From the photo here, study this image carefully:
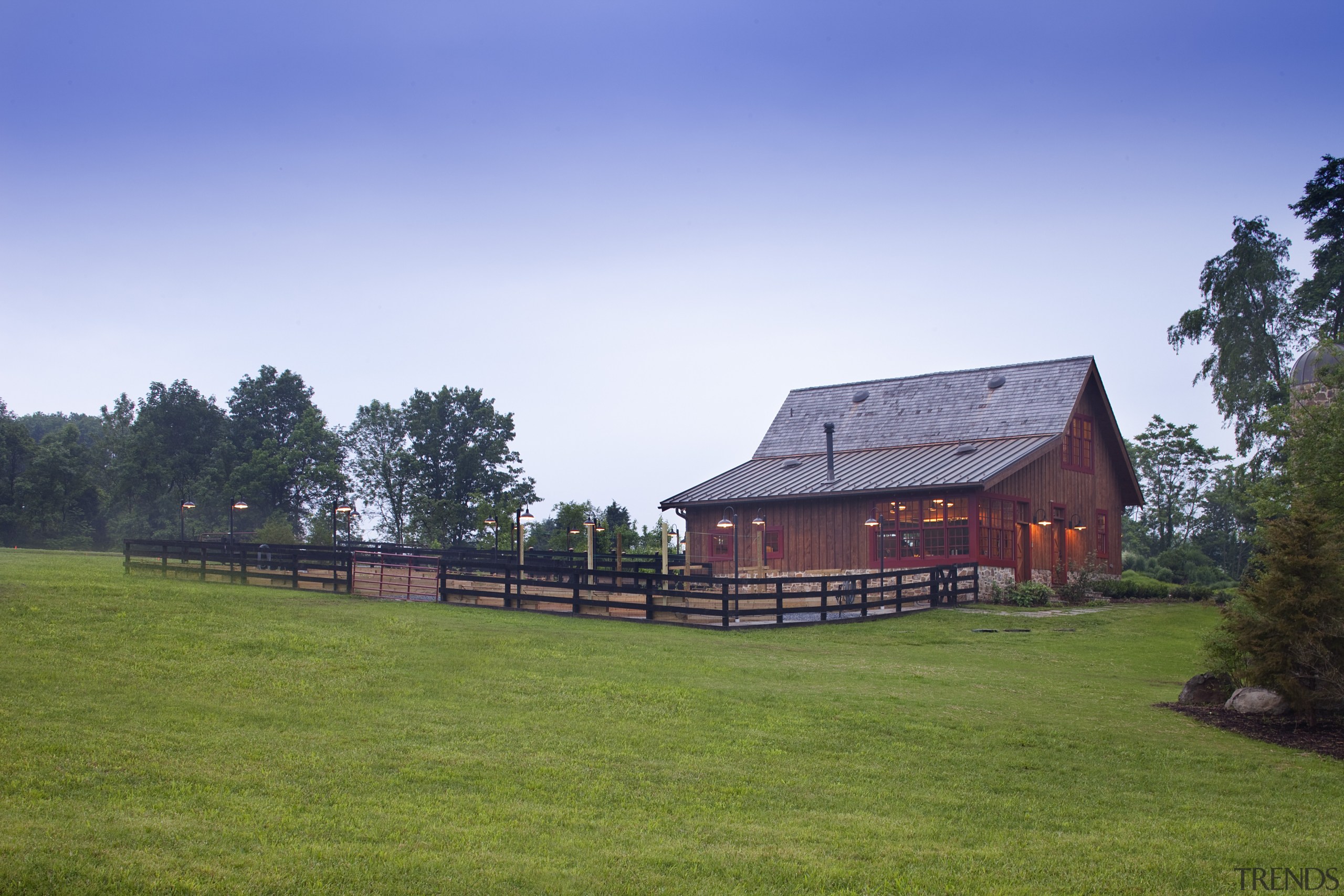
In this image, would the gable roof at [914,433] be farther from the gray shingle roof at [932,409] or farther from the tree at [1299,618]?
the tree at [1299,618]

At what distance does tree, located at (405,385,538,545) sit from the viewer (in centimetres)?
6775

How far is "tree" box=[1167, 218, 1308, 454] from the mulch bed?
32938 mm

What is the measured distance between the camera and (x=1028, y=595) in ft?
103

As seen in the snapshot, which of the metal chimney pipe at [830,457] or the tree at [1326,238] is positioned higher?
the tree at [1326,238]

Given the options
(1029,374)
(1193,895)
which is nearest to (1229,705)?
(1193,895)

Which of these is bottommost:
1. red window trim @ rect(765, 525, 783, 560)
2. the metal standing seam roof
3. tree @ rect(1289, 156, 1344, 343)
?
red window trim @ rect(765, 525, 783, 560)

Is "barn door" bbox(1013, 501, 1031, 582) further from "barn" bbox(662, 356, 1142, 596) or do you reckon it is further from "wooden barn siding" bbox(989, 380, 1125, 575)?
"wooden barn siding" bbox(989, 380, 1125, 575)

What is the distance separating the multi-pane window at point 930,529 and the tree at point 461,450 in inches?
1392

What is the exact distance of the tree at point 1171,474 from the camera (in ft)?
190

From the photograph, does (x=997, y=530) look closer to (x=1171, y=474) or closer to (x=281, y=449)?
(x=1171, y=474)

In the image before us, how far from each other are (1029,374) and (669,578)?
20.6 metres

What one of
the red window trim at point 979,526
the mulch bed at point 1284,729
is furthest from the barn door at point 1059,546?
the mulch bed at point 1284,729

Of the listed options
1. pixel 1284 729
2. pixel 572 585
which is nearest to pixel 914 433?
pixel 572 585

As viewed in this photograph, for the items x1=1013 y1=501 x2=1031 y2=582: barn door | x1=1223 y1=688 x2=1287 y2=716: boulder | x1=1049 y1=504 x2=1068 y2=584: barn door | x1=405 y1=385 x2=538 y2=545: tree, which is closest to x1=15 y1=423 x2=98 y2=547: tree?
x1=405 y1=385 x2=538 y2=545: tree
